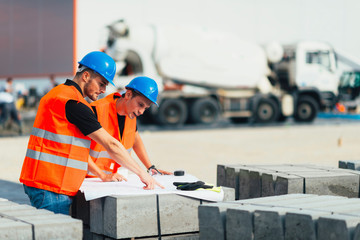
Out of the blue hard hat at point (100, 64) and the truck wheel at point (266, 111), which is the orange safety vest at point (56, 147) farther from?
the truck wheel at point (266, 111)

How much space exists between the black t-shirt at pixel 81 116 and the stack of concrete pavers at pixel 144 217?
20.7 inches

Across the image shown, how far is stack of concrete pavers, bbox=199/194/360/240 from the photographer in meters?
4.09

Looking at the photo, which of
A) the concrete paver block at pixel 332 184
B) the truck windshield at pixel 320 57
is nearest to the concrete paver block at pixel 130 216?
the concrete paver block at pixel 332 184

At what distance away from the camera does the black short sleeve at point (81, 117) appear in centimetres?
491

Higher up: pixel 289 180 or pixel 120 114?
pixel 120 114

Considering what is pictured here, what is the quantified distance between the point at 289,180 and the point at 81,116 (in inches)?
77.0

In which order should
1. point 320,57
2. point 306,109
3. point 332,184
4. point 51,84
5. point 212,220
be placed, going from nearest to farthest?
point 212,220 < point 332,184 < point 320,57 < point 306,109 < point 51,84

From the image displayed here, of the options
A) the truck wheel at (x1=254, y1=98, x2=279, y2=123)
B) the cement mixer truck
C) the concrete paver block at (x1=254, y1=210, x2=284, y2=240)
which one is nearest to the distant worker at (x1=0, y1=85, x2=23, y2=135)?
the cement mixer truck

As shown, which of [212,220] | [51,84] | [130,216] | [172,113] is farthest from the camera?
[51,84]

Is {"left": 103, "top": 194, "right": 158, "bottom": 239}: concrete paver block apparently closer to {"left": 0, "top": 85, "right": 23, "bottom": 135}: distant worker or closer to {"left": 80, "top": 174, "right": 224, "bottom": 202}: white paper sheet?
{"left": 80, "top": 174, "right": 224, "bottom": 202}: white paper sheet

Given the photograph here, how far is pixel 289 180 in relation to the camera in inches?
227

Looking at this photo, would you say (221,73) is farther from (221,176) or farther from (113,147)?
(113,147)

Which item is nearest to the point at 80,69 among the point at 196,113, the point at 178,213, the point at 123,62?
the point at 178,213

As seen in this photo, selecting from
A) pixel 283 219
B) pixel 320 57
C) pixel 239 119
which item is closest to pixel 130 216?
pixel 283 219
